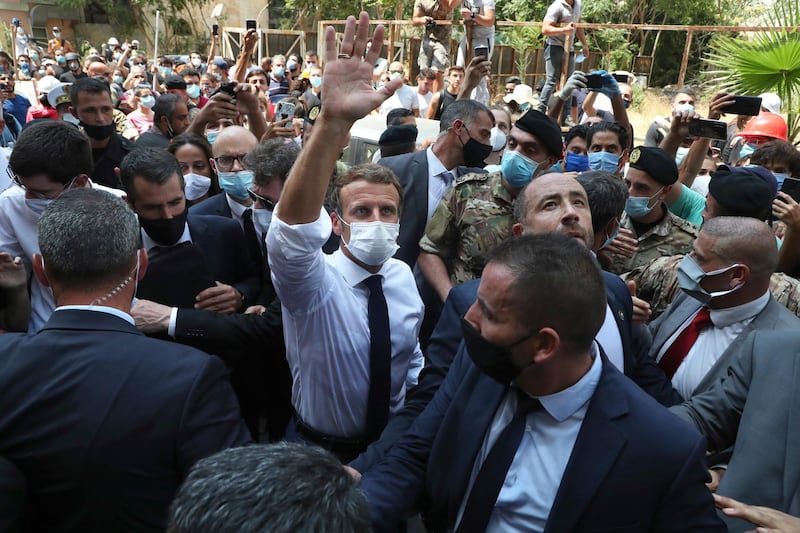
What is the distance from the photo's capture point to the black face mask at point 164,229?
304 centimetres

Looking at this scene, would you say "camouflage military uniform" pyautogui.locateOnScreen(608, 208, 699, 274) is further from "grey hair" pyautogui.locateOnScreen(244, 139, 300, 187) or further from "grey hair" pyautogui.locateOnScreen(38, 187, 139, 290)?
"grey hair" pyautogui.locateOnScreen(38, 187, 139, 290)

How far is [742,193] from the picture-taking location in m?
3.76

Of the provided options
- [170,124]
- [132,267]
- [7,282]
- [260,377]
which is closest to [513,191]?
[260,377]

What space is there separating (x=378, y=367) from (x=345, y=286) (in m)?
0.36

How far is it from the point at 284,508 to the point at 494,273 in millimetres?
999

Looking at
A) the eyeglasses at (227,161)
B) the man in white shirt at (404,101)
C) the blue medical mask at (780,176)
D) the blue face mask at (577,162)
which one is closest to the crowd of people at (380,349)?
the eyeglasses at (227,161)

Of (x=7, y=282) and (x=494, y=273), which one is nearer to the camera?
(x=494, y=273)

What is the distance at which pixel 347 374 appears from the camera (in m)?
2.55

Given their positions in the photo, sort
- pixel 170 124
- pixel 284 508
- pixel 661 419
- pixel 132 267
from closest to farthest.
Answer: pixel 284 508 → pixel 661 419 → pixel 132 267 → pixel 170 124

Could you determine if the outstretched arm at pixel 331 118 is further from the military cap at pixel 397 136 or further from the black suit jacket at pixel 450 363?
the military cap at pixel 397 136

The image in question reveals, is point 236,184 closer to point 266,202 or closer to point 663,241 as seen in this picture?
point 266,202

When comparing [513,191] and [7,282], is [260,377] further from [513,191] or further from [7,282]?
[513,191]

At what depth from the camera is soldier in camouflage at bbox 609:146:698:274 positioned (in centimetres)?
402

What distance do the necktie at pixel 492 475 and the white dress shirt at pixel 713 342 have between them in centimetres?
129
